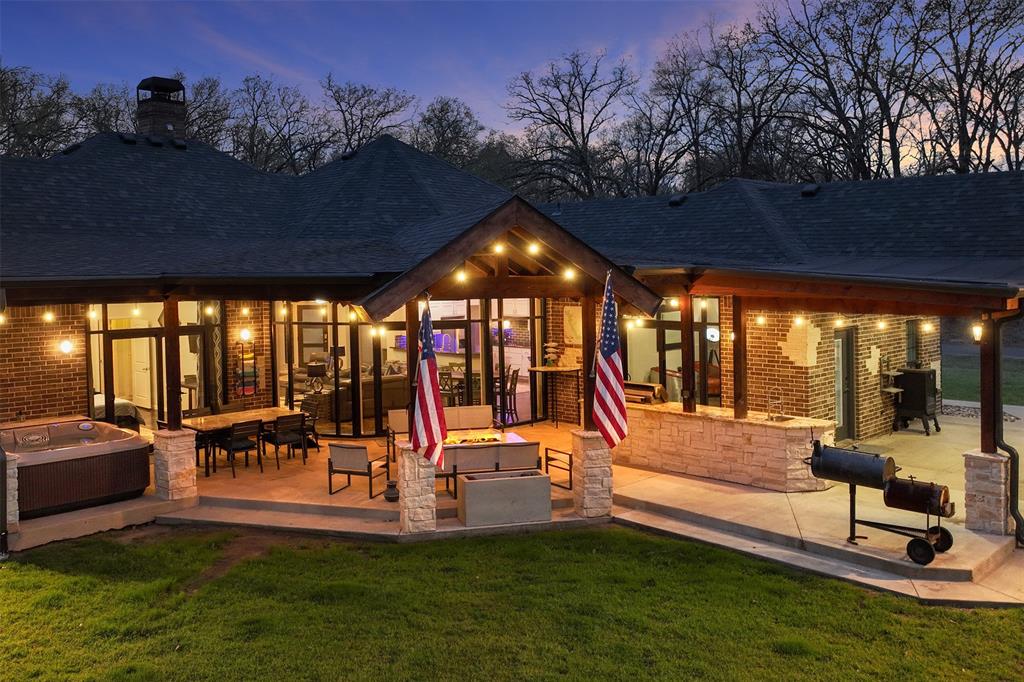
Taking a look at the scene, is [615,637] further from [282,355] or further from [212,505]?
[282,355]

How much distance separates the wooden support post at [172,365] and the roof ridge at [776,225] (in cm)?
937

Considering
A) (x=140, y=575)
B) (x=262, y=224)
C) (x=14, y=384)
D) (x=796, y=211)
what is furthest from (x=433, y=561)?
(x=796, y=211)

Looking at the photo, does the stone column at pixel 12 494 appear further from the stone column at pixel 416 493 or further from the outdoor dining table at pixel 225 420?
the stone column at pixel 416 493

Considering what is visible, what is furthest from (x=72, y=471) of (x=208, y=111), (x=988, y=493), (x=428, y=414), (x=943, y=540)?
(x=208, y=111)

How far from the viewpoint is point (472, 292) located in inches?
379

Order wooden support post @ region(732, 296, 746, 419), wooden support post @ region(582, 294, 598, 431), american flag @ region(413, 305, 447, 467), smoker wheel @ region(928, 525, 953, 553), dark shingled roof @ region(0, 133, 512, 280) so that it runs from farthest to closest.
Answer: dark shingled roof @ region(0, 133, 512, 280) < wooden support post @ region(732, 296, 746, 419) < wooden support post @ region(582, 294, 598, 431) < american flag @ region(413, 305, 447, 467) < smoker wheel @ region(928, 525, 953, 553)

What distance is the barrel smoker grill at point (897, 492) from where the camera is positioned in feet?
23.7

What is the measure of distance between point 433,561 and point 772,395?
20.5 ft

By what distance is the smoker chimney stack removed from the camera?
1677 cm

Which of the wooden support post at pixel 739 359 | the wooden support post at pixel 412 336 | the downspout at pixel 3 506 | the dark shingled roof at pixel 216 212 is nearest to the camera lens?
the downspout at pixel 3 506

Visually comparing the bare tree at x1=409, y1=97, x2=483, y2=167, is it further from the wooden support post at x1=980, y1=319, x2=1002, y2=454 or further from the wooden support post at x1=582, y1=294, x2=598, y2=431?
the wooden support post at x1=980, y1=319, x2=1002, y2=454

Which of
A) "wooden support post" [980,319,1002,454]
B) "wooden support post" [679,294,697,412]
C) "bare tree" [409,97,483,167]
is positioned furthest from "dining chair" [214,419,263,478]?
"bare tree" [409,97,483,167]

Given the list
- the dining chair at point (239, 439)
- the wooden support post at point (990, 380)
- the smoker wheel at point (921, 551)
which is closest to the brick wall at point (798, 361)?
the wooden support post at point (990, 380)

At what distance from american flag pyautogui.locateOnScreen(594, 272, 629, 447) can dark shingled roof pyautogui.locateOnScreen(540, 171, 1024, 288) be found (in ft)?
8.24
